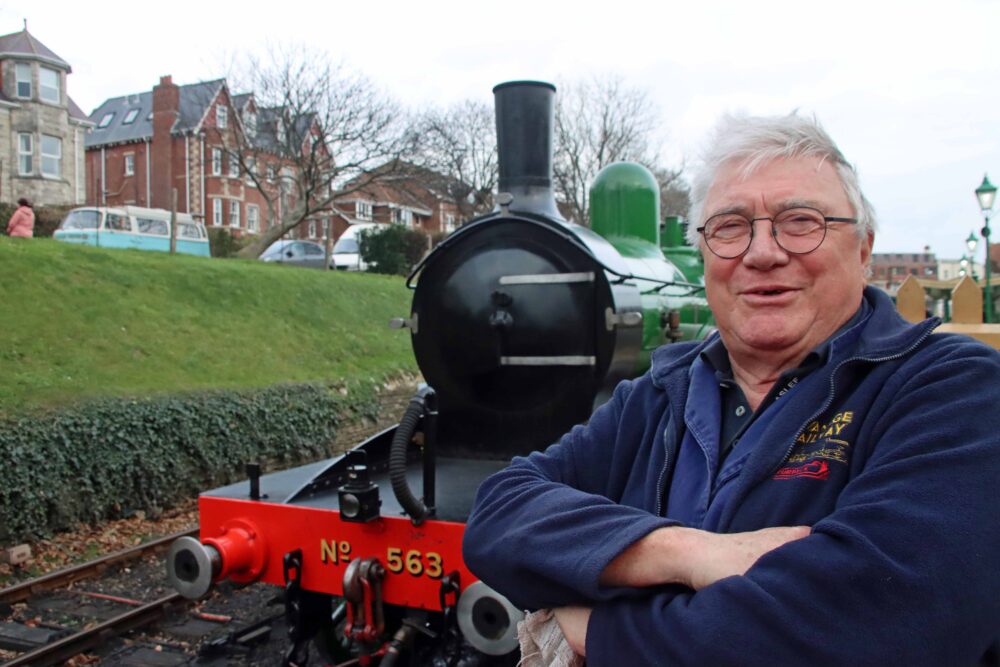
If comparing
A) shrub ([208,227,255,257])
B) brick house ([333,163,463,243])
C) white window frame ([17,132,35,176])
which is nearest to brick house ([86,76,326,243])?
brick house ([333,163,463,243])

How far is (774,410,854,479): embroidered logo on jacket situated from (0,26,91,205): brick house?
28.8 m

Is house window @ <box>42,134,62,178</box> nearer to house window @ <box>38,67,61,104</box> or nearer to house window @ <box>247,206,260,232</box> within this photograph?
house window @ <box>38,67,61,104</box>

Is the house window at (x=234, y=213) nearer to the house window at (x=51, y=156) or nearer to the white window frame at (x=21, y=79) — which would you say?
the house window at (x=51, y=156)

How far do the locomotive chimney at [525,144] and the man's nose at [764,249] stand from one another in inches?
105

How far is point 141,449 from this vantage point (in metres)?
6.69

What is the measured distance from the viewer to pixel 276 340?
1059cm

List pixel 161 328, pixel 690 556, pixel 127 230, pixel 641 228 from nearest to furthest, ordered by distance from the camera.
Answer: pixel 690 556
pixel 641 228
pixel 161 328
pixel 127 230

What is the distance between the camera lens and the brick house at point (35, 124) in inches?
1019

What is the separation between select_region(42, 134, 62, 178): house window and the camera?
26.5m

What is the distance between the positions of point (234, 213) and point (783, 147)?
36.0 m

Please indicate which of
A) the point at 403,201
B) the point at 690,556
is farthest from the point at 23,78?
the point at 690,556

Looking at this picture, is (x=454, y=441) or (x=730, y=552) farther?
(x=454, y=441)

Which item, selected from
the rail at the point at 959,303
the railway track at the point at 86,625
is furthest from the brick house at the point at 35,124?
the rail at the point at 959,303

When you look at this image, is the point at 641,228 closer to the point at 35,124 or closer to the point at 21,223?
the point at 21,223
